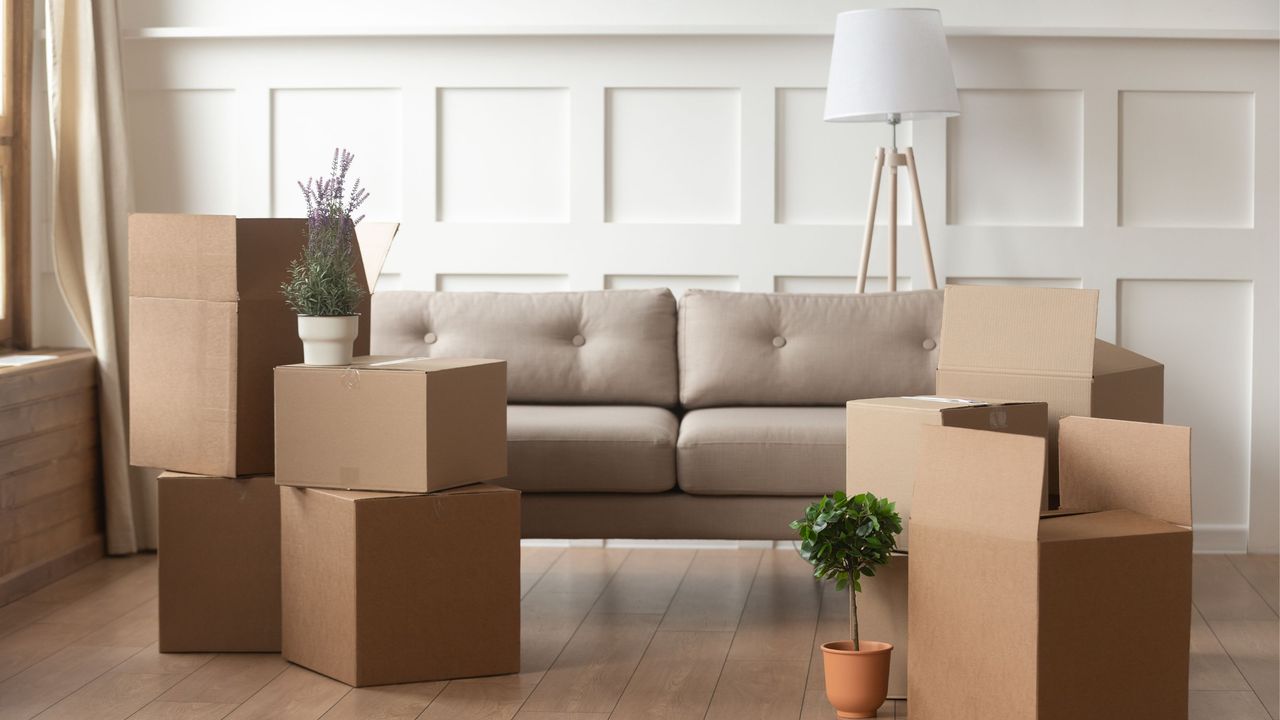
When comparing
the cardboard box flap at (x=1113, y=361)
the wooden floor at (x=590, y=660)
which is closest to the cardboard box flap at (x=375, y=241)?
the wooden floor at (x=590, y=660)

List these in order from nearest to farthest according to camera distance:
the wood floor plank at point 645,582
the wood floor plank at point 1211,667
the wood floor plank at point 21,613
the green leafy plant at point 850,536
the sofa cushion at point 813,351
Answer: the green leafy plant at point 850,536, the wood floor plank at point 1211,667, the wood floor plank at point 21,613, the wood floor plank at point 645,582, the sofa cushion at point 813,351

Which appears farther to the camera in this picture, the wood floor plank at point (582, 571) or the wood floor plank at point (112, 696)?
the wood floor plank at point (582, 571)

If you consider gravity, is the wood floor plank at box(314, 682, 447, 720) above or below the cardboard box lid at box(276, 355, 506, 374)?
below

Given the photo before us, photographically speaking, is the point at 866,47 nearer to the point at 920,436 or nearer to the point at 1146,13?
the point at 1146,13

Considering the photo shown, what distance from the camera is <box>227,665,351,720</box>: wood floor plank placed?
7.60 feet

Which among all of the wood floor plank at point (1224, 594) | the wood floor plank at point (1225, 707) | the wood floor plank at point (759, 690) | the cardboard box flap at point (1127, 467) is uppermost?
the cardboard box flap at point (1127, 467)

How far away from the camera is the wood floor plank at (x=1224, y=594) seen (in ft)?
9.99

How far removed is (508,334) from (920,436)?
5.01ft

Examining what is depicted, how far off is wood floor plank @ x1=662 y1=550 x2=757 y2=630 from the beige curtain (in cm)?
161

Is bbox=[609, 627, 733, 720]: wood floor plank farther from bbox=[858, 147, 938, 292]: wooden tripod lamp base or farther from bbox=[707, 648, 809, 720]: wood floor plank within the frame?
bbox=[858, 147, 938, 292]: wooden tripod lamp base

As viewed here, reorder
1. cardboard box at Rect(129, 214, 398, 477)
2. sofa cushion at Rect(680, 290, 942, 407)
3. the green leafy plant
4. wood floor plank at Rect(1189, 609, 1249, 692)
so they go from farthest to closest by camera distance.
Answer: sofa cushion at Rect(680, 290, 942, 407)
cardboard box at Rect(129, 214, 398, 477)
wood floor plank at Rect(1189, 609, 1249, 692)
the green leafy plant

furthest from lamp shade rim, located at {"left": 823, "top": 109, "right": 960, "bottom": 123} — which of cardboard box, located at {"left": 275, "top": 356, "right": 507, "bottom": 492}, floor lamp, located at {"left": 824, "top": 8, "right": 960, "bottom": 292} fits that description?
cardboard box, located at {"left": 275, "top": 356, "right": 507, "bottom": 492}

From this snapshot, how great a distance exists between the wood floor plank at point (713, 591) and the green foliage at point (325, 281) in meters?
1.05

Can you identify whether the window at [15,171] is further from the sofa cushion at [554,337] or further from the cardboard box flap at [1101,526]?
the cardboard box flap at [1101,526]
